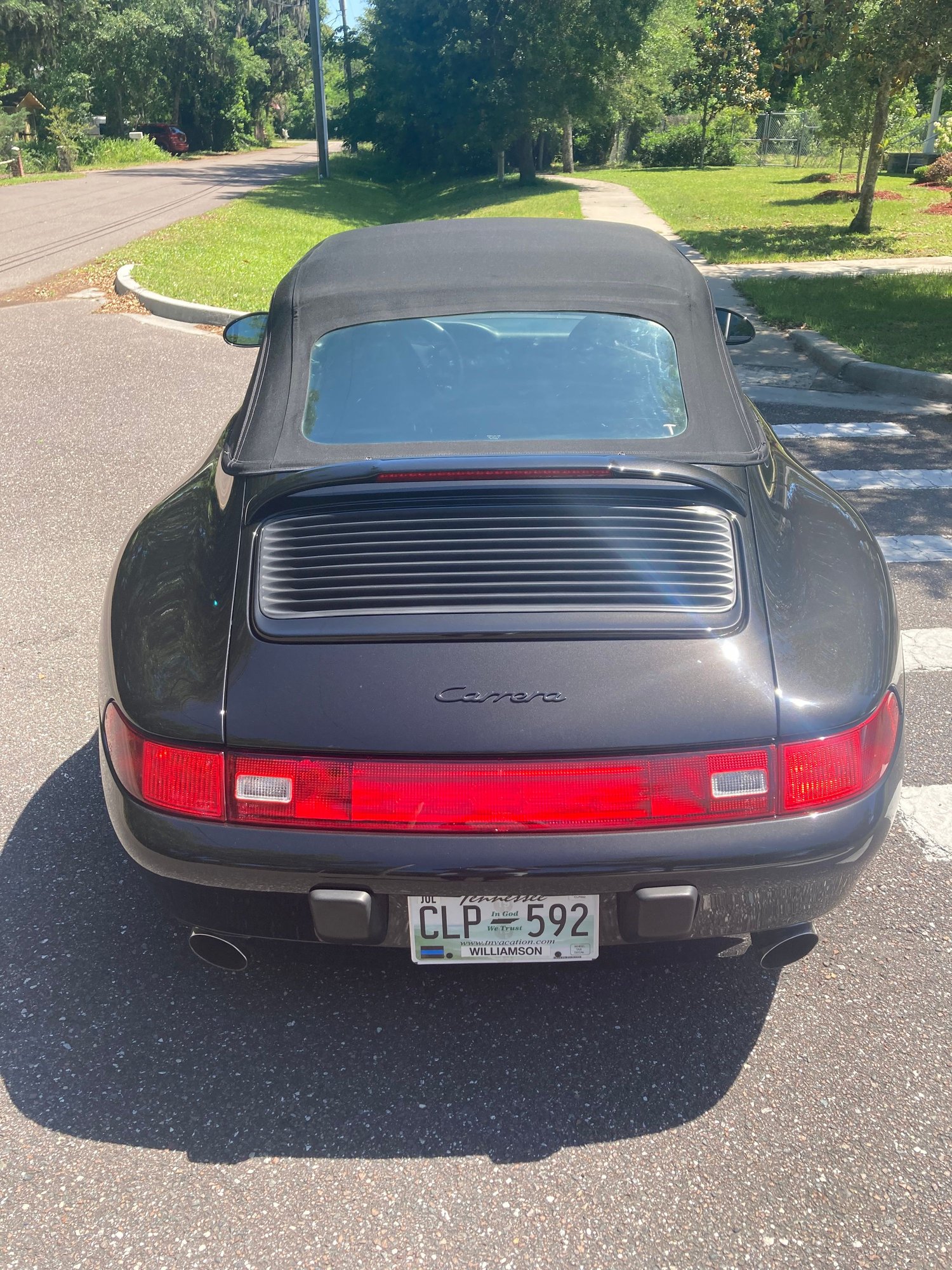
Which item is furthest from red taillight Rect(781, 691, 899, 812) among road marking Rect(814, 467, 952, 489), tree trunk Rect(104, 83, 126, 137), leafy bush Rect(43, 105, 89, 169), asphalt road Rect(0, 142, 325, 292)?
tree trunk Rect(104, 83, 126, 137)

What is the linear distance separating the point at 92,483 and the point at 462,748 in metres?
5.13

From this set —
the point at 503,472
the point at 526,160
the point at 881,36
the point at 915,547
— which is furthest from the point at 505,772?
the point at 526,160

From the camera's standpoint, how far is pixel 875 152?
52.6 feet

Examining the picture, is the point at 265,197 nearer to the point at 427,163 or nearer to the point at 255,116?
the point at 427,163

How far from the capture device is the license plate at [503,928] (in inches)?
84.9

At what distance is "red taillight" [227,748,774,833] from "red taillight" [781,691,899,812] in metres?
0.05

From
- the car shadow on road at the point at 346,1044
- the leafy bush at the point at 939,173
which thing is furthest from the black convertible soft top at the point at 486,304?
the leafy bush at the point at 939,173

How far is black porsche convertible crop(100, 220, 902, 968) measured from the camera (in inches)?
81.7

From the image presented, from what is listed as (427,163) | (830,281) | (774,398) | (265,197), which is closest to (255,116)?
(427,163)

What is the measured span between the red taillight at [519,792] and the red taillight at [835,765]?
5 centimetres

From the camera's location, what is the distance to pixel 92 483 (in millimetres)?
6477

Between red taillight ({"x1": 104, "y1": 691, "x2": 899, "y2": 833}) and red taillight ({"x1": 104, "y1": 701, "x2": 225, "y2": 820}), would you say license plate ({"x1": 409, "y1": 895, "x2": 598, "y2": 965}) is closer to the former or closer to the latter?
red taillight ({"x1": 104, "y1": 691, "x2": 899, "y2": 833})

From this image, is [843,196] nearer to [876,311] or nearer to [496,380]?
[876,311]

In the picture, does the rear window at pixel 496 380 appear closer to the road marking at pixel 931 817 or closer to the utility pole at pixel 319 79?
the road marking at pixel 931 817
